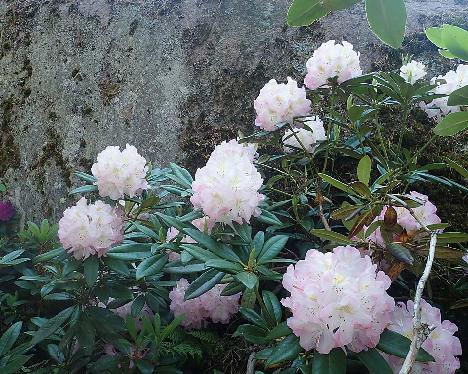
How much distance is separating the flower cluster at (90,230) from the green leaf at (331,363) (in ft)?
2.19

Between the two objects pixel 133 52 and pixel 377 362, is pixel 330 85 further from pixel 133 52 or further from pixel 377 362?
pixel 133 52

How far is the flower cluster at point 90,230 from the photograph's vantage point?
1.19 m

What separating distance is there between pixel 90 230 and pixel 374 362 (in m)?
0.76

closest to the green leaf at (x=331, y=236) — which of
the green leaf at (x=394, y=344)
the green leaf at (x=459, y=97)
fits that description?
the green leaf at (x=394, y=344)

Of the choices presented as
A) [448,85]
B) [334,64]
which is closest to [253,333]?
[334,64]

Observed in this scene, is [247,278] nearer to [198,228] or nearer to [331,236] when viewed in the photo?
[331,236]

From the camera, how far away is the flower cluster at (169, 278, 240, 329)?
1.32 meters

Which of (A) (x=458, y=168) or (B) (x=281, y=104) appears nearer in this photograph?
(A) (x=458, y=168)

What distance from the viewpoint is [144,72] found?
7.23 feet

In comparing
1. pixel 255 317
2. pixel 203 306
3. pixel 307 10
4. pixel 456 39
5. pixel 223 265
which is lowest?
pixel 203 306

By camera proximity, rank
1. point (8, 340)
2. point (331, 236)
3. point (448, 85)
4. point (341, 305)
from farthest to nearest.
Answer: point (448, 85) < point (8, 340) < point (331, 236) < point (341, 305)

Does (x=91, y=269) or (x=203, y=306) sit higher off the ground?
(x=91, y=269)

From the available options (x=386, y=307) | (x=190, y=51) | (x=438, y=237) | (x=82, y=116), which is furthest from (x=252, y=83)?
(x=386, y=307)

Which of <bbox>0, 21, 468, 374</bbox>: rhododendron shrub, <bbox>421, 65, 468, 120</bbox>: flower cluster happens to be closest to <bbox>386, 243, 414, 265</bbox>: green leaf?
<bbox>0, 21, 468, 374</bbox>: rhododendron shrub
